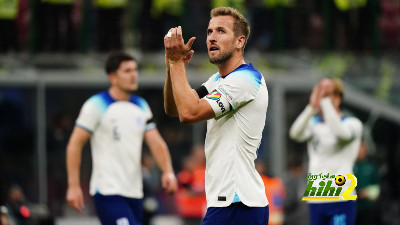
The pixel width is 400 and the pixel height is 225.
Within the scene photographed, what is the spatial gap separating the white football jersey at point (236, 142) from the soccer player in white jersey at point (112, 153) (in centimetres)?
257

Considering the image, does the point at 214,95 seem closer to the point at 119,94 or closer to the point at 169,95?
the point at 169,95

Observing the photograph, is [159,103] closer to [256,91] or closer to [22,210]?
[22,210]

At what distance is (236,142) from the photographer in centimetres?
646

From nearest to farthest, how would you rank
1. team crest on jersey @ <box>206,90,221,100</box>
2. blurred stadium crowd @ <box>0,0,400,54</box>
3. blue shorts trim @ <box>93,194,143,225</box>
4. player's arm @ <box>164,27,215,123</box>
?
1. player's arm @ <box>164,27,215,123</box>
2. team crest on jersey @ <box>206,90,221,100</box>
3. blue shorts trim @ <box>93,194,143,225</box>
4. blurred stadium crowd @ <box>0,0,400,54</box>

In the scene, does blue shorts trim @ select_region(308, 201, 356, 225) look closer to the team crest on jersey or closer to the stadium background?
the team crest on jersey

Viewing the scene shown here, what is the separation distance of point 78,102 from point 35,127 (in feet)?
2.82

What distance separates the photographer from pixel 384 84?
16828 mm

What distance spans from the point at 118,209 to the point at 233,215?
2.63 m

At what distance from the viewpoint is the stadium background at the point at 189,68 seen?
1523 centimetres
